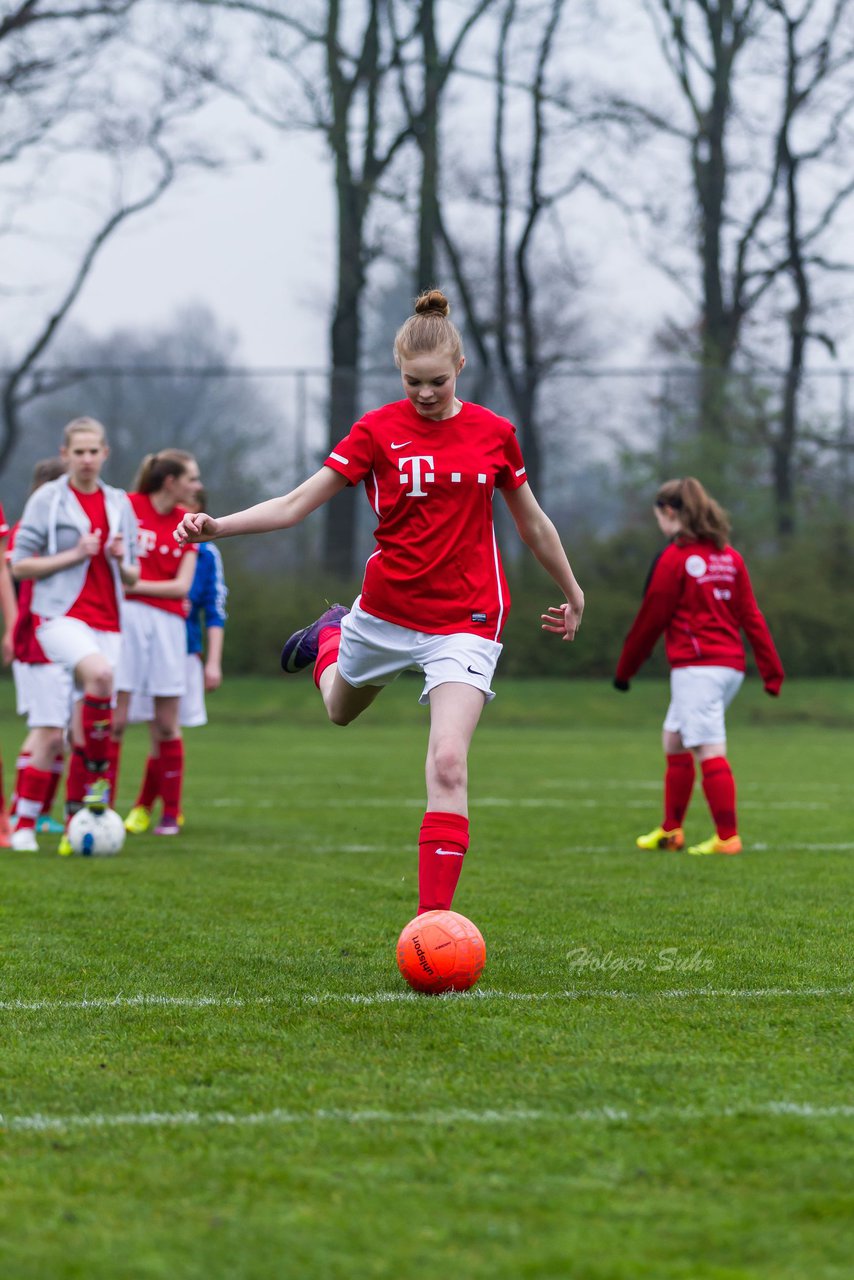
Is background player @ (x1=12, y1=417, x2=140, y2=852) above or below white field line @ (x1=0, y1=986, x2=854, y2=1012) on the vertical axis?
above

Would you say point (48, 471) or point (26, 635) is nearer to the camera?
point (26, 635)

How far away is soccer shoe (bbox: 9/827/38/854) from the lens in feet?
26.4

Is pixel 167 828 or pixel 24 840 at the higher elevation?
pixel 24 840

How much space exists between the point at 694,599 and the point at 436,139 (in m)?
21.6

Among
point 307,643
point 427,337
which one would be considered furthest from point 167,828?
point 427,337

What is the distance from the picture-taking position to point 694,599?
837 cm

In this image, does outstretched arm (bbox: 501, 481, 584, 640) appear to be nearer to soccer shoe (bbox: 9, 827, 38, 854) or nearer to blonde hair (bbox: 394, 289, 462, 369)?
blonde hair (bbox: 394, 289, 462, 369)

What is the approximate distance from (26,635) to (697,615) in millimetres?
3597

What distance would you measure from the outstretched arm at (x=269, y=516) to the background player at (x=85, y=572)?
3074 millimetres

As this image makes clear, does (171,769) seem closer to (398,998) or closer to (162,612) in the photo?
(162,612)

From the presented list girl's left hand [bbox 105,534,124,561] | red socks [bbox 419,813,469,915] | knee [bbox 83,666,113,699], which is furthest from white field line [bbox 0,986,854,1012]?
girl's left hand [bbox 105,534,124,561]

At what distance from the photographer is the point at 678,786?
8.43 meters

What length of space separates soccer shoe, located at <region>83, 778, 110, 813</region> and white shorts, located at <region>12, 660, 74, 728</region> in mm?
639

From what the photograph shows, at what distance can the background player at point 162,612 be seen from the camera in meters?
8.81
